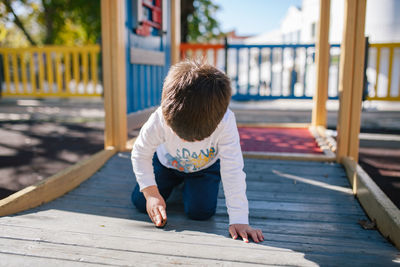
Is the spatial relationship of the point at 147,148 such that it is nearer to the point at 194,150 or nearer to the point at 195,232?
the point at 194,150

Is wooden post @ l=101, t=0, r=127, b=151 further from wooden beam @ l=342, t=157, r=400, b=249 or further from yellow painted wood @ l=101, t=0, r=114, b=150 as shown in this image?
wooden beam @ l=342, t=157, r=400, b=249

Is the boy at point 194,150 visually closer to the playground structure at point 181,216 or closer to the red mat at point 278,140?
the playground structure at point 181,216

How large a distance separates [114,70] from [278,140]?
6.21 feet

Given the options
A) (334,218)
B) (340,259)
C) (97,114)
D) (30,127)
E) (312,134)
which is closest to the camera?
(340,259)

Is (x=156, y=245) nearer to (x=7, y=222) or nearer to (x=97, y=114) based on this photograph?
(x=7, y=222)

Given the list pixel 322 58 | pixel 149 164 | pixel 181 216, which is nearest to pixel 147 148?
pixel 149 164

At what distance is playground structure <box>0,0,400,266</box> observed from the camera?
153cm

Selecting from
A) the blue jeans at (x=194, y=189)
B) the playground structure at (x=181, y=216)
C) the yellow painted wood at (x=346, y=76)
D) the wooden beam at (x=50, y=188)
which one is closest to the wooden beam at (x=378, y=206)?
the playground structure at (x=181, y=216)

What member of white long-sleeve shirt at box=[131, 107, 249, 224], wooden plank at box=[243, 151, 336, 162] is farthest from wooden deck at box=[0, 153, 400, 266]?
wooden plank at box=[243, 151, 336, 162]

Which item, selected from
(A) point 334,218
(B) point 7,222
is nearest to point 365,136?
(A) point 334,218

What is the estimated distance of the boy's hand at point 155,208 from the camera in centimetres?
177

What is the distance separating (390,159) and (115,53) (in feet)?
9.67

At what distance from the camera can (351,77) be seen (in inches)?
109

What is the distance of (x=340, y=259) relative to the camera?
1.49 metres
